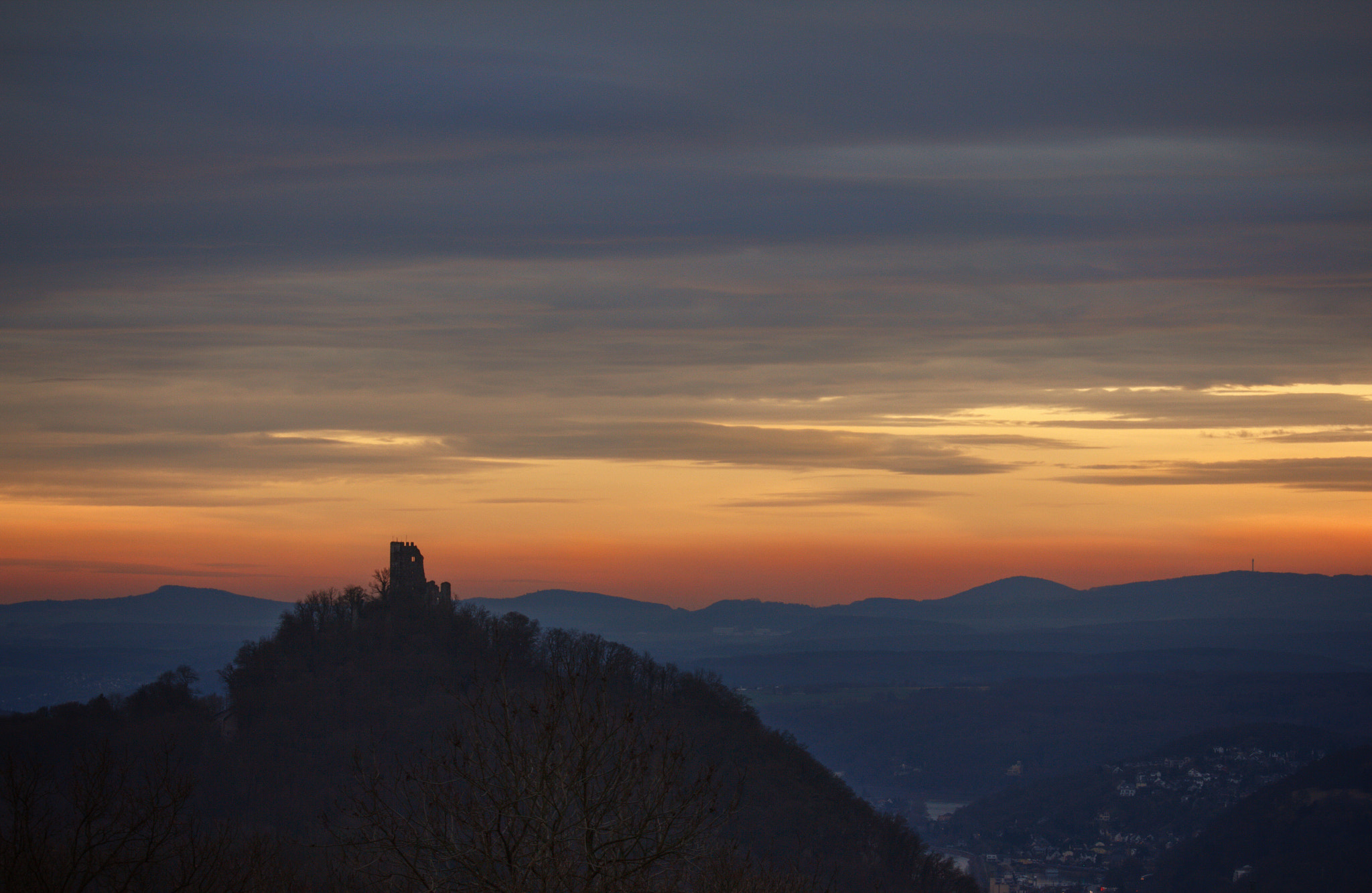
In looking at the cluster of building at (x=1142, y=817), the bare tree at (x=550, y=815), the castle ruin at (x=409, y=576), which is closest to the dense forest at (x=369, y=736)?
the castle ruin at (x=409, y=576)

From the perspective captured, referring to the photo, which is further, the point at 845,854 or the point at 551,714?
the point at 845,854

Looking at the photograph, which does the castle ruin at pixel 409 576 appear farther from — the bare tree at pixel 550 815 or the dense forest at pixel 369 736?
the bare tree at pixel 550 815

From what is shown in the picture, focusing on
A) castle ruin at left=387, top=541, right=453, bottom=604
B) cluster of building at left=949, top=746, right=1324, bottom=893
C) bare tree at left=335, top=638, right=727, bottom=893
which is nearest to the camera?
bare tree at left=335, top=638, right=727, bottom=893

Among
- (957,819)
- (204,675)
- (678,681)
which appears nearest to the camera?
(678,681)

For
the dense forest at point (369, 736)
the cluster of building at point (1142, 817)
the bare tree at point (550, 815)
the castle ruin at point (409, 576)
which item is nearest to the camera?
the bare tree at point (550, 815)

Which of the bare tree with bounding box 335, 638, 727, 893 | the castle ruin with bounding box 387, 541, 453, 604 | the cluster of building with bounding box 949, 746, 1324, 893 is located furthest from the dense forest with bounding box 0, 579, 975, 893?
the cluster of building with bounding box 949, 746, 1324, 893

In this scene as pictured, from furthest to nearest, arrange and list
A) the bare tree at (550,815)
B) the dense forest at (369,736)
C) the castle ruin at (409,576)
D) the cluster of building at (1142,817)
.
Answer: the cluster of building at (1142,817) → the castle ruin at (409,576) → the dense forest at (369,736) → the bare tree at (550,815)

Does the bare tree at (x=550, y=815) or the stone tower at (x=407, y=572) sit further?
the stone tower at (x=407, y=572)

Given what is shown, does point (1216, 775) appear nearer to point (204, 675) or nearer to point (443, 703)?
point (443, 703)

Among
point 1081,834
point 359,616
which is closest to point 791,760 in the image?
point 359,616

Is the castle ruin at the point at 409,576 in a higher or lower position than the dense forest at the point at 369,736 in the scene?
higher

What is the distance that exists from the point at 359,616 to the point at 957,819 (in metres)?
110

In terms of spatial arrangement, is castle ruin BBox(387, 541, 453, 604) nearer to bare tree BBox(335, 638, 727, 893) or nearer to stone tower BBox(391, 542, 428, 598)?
stone tower BBox(391, 542, 428, 598)

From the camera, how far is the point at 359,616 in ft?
281
